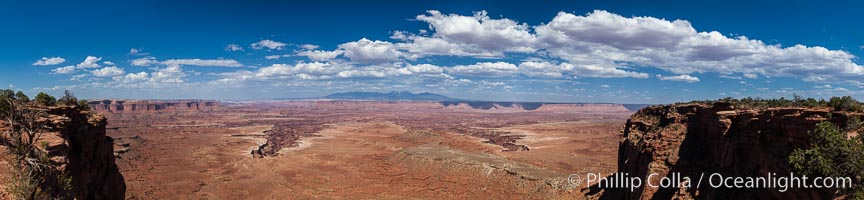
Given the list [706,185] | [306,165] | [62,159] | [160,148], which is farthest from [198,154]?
[706,185]

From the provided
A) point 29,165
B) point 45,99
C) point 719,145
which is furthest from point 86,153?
point 719,145

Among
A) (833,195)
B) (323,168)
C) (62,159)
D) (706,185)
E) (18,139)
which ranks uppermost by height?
(18,139)

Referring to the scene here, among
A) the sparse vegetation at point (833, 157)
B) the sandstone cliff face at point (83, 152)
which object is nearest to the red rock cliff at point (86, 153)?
the sandstone cliff face at point (83, 152)

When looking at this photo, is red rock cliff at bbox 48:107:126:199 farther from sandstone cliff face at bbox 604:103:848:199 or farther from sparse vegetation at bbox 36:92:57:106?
sandstone cliff face at bbox 604:103:848:199

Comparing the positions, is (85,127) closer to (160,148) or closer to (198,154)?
(198,154)

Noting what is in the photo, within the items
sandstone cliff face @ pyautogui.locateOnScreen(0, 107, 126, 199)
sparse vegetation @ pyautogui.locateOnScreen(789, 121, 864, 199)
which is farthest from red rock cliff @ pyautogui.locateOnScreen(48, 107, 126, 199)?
sparse vegetation @ pyautogui.locateOnScreen(789, 121, 864, 199)

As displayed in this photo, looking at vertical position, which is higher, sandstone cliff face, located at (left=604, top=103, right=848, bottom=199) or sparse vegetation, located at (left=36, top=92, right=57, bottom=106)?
sparse vegetation, located at (left=36, top=92, right=57, bottom=106)
